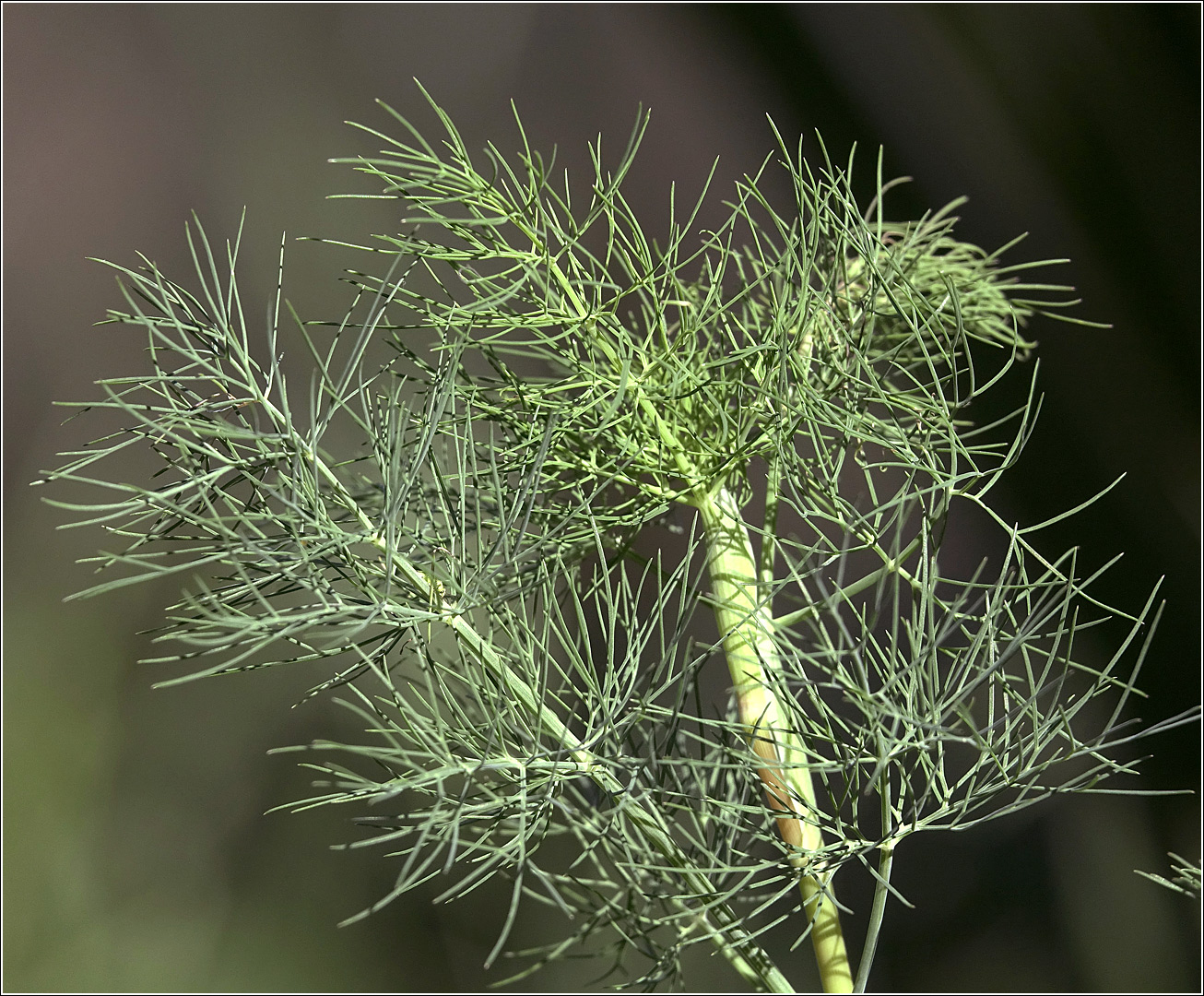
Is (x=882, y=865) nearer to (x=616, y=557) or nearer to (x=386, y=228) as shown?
(x=616, y=557)

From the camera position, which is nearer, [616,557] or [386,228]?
[616,557]

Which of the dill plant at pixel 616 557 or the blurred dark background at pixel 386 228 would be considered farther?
the blurred dark background at pixel 386 228

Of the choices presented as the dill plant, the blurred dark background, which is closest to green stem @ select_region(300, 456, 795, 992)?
the dill plant

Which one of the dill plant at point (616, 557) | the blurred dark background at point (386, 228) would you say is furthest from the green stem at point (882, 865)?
the blurred dark background at point (386, 228)

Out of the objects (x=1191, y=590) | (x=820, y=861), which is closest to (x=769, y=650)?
(x=820, y=861)

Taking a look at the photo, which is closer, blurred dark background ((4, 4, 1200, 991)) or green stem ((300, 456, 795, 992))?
green stem ((300, 456, 795, 992))

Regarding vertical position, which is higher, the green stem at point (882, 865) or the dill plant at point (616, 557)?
the dill plant at point (616, 557)

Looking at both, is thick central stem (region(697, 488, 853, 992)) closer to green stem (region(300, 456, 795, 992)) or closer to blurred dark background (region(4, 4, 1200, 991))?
green stem (region(300, 456, 795, 992))

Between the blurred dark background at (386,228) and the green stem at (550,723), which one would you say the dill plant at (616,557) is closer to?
the green stem at (550,723)

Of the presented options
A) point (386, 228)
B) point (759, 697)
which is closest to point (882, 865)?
point (759, 697)
